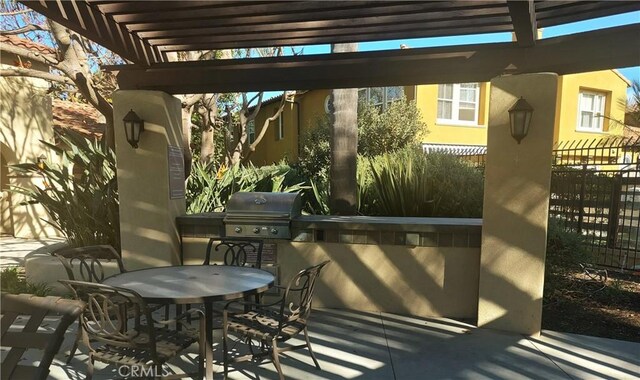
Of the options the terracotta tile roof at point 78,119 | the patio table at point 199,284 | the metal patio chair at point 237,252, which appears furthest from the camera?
the terracotta tile roof at point 78,119

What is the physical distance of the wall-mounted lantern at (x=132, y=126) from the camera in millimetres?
4125

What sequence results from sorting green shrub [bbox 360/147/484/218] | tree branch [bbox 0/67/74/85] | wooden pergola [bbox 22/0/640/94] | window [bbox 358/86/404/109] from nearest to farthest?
wooden pergola [bbox 22/0/640/94] < green shrub [bbox 360/147/484/218] < tree branch [bbox 0/67/74/85] < window [bbox 358/86/404/109]

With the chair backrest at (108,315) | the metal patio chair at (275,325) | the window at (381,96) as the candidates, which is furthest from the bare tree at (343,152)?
the window at (381,96)

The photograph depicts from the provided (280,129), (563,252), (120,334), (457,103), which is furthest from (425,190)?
(280,129)

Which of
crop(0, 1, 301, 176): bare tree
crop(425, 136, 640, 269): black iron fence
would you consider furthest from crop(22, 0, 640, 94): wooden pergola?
crop(425, 136, 640, 269): black iron fence

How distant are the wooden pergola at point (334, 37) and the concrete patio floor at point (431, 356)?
2.52 m

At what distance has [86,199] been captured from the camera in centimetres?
498

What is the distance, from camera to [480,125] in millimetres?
13320

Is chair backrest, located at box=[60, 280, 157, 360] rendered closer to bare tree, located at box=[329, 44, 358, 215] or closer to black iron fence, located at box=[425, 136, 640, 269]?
bare tree, located at box=[329, 44, 358, 215]

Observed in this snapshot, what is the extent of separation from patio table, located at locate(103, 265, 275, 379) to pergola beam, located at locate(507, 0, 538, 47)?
2783 millimetres

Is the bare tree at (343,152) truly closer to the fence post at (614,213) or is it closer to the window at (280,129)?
the fence post at (614,213)

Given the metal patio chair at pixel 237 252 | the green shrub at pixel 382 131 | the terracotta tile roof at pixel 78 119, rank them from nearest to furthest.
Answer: the metal patio chair at pixel 237 252 → the terracotta tile roof at pixel 78 119 → the green shrub at pixel 382 131

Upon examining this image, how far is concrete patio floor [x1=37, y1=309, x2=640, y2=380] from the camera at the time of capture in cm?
292

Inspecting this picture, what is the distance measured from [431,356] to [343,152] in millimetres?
3418
